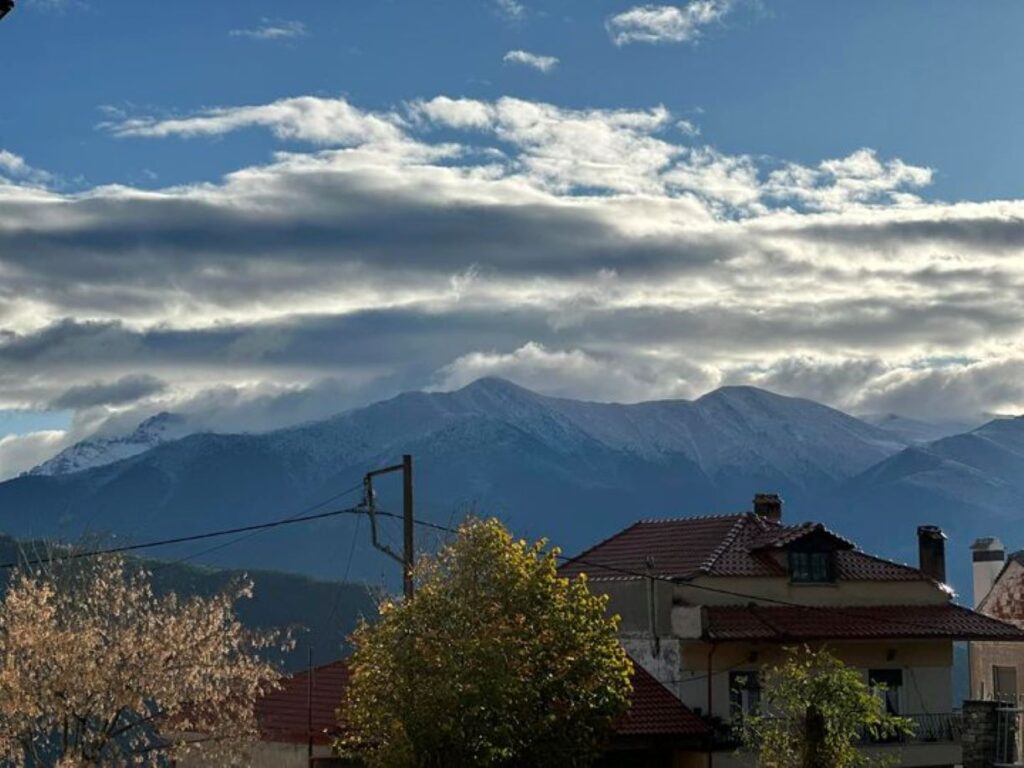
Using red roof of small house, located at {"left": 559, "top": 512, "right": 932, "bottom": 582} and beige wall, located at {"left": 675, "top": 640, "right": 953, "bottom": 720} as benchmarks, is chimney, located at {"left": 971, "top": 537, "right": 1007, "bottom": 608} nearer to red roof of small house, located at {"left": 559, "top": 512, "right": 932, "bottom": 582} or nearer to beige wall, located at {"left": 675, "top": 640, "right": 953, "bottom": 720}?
red roof of small house, located at {"left": 559, "top": 512, "right": 932, "bottom": 582}

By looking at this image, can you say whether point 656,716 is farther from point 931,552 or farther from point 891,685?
point 931,552

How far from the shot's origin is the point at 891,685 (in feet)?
188

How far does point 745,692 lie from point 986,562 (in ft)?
89.8

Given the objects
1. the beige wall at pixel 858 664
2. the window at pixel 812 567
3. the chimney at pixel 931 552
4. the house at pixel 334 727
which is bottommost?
the house at pixel 334 727

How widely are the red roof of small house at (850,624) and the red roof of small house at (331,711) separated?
261 centimetres

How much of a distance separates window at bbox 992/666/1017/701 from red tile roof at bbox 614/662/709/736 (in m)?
20.5

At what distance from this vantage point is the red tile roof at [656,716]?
5156 cm

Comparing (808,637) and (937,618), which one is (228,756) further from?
(937,618)

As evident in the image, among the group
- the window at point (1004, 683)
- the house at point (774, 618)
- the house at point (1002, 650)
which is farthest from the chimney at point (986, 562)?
the house at point (774, 618)

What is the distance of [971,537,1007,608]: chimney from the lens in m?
77.5

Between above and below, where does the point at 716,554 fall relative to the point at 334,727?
above

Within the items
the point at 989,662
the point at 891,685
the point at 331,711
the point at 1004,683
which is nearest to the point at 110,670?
the point at 331,711

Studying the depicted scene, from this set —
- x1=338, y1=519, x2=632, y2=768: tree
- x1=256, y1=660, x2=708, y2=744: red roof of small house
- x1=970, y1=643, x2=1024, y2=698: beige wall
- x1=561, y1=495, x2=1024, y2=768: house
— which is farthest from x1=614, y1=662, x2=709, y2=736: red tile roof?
x1=970, y1=643, x2=1024, y2=698: beige wall

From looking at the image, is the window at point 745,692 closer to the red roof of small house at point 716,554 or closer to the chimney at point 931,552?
the red roof of small house at point 716,554
